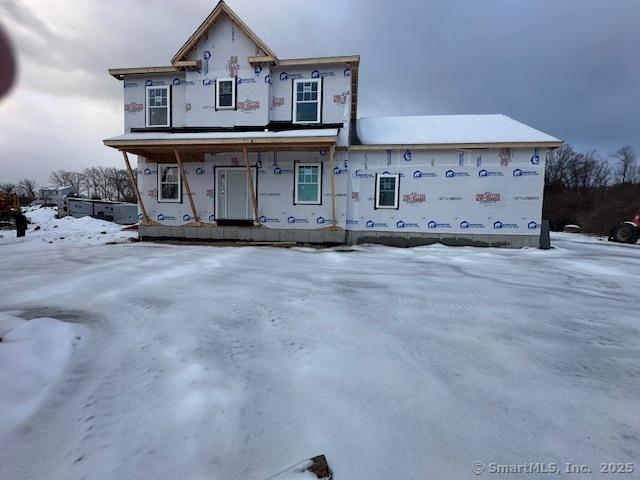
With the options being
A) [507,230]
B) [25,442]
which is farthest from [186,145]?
[507,230]

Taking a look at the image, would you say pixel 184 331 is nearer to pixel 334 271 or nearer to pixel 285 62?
pixel 334 271

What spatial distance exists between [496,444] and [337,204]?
10154 millimetres

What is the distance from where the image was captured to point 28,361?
104 inches

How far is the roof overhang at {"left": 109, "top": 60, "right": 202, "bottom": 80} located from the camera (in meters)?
11.9

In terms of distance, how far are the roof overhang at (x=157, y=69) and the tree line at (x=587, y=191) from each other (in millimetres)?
26938

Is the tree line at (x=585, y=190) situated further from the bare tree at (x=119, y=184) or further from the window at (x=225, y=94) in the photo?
the window at (x=225, y=94)

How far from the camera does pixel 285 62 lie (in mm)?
11523

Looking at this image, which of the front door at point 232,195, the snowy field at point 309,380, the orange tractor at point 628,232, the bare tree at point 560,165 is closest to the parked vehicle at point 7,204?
the front door at point 232,195

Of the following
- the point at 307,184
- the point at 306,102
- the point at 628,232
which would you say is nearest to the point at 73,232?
the point at 307,184

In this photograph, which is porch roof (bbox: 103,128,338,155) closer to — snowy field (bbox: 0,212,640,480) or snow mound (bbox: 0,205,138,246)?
snow mound (bbox: 0,205,138,246)

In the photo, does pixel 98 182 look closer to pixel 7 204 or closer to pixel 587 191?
pixel 7 204

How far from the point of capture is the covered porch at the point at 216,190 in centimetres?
1112

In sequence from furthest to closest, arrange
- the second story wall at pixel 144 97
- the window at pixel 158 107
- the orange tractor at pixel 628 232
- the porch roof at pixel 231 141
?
the orange tractor at pixel 628 232 → the window at pixel 158 107 → the second story wall at pixel 144 97 → the porch roof at pixel 231 141

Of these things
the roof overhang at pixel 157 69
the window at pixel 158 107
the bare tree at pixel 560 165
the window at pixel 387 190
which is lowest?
the window at pixel 387 190
